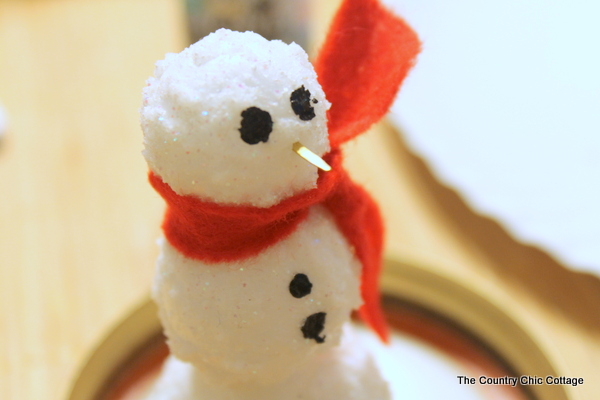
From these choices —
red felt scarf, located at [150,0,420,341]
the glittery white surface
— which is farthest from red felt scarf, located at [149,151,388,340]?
the glittery white surface

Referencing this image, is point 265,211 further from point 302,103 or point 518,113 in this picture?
point 518,113

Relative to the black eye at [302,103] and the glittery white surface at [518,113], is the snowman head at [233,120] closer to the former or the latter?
the black eye at [302,103]

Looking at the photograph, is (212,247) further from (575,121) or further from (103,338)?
(575,121)

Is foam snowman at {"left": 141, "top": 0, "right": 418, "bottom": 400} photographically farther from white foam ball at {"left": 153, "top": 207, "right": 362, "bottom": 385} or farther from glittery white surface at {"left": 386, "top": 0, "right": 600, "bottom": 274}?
glittery white surface at {"left": 386, "top": 0, "right": 600, "bottom": 274}

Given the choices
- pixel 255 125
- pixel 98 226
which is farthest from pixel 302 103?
pixel 98 226

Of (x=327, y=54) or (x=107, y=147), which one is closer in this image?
(x=327, y=54)

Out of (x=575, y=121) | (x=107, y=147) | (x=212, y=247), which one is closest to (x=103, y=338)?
(x=212, y=247)

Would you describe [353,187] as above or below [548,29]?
below

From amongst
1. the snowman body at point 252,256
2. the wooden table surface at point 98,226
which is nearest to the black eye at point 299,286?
the snowman body at point 252,256
